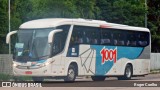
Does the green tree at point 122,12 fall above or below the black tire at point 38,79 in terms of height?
above

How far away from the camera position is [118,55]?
29.6 meters

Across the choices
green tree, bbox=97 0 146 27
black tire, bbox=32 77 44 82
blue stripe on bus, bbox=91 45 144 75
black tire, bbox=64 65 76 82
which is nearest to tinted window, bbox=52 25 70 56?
black tire, bbox=64 65 76 82

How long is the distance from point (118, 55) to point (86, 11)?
44.6ft

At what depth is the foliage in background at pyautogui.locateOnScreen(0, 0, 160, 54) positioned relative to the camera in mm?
37844

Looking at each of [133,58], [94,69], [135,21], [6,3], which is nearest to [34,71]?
[94,69]

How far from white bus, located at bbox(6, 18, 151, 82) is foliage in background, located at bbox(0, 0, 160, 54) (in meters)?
8.33

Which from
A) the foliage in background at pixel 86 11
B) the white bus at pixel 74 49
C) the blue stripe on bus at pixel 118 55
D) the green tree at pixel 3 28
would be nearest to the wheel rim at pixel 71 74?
the white bus at pixel 74 49

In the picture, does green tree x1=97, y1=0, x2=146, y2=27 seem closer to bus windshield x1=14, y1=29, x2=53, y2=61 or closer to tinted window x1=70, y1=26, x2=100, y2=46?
tinted window x1=70, y1=26, x2=100, y2=46

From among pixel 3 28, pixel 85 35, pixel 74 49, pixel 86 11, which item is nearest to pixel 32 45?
pixel 74 49

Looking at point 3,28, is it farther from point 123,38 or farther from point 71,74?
point 71,74

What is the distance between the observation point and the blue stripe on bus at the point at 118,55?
2786 cm

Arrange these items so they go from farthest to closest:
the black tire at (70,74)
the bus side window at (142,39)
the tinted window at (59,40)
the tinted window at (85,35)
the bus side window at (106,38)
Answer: the bus side window at (142,39)
the bus side window at (106,38)
the tinted window at (85,35)
the black tire at (70,74)
the tinted window at (59,40)

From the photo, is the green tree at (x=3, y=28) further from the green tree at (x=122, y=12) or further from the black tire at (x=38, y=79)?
the black tire at (x=38, y=79)

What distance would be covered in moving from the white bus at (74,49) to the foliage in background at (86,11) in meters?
8.33
